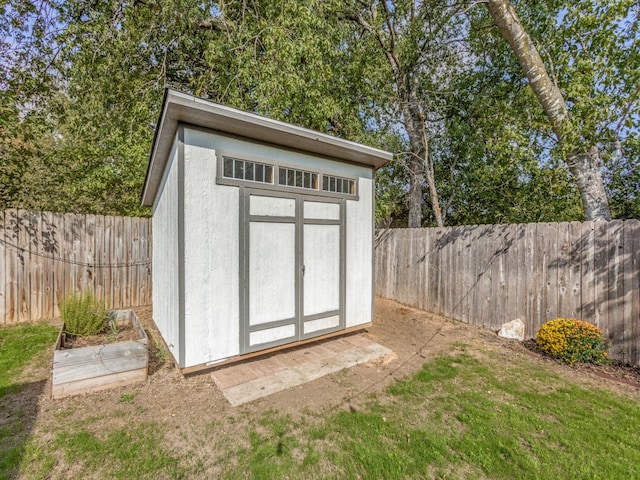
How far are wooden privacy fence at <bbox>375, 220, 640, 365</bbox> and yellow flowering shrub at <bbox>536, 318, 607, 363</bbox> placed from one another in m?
0.22

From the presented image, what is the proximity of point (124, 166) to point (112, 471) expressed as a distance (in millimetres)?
7547

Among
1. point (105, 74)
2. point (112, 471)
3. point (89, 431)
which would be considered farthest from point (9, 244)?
point (112, 471)

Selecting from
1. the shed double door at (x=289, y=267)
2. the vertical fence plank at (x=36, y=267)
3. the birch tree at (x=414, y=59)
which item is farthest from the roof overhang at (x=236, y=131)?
the birch tree at (x=414, y=59)

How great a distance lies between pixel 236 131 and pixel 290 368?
2.92 m

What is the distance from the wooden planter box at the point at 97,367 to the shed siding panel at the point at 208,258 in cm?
56

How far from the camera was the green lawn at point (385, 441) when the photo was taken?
2076 mm

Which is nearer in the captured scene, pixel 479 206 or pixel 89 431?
pixel 89 431

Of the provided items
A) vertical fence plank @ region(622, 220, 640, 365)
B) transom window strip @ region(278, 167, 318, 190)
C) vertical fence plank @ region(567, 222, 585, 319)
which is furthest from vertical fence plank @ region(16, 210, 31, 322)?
vertical fence plank @ region(622, 220, 640, 365)

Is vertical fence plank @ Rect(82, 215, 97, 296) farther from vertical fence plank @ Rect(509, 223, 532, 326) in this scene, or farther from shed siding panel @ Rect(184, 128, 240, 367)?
vertical fence plank @ Rect(509, 223, 532, 326)

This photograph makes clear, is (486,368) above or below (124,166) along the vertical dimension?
below

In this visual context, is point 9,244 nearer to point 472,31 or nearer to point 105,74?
point 105,74

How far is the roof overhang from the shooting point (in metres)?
2.93

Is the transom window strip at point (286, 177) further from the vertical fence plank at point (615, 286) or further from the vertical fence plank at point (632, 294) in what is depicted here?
the vertical fence plank at point (632, 294)

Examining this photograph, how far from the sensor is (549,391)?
3156 mm
